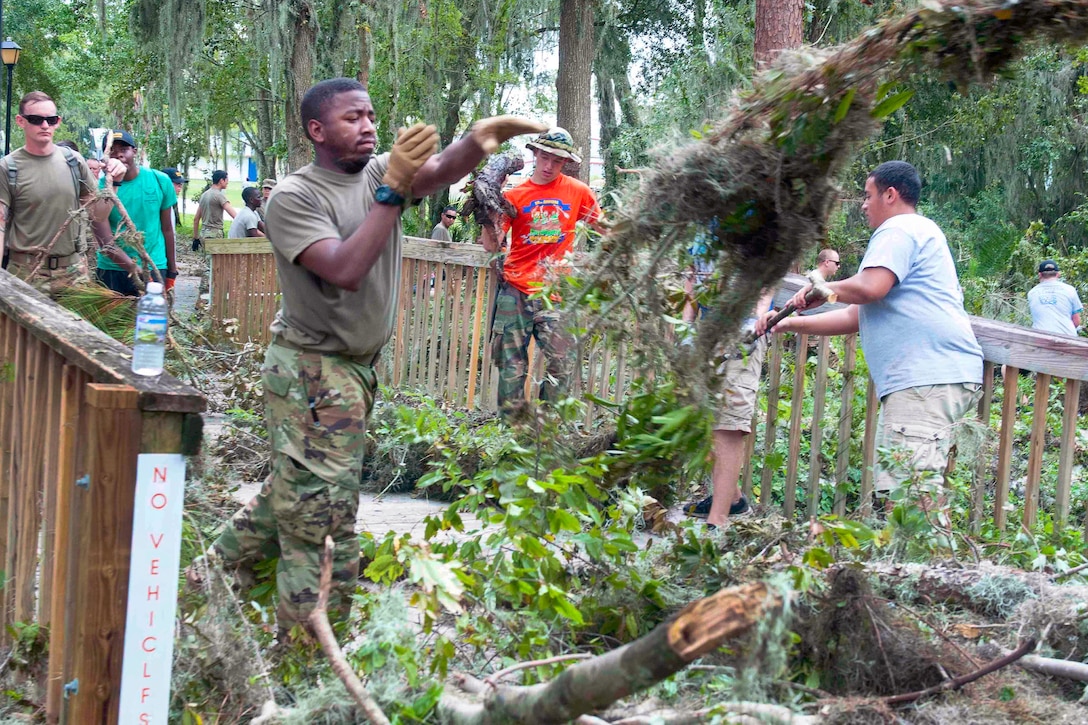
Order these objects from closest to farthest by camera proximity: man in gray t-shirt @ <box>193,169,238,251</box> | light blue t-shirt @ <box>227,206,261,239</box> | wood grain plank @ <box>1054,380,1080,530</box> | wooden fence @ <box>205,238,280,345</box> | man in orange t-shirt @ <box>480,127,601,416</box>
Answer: wood grain plank @ <box>1054,380,1080,530</box> → man in orange t-shirt @ <box>480,127,601,416</box> → wooden fence @ <box>205,238,280,345</box> → light blue t-shirt @ <box>227,206,261,239</box> → man in gray t-shirt @ <box>193,169,238,251</box>

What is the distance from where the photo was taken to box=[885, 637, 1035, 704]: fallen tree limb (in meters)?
2.85

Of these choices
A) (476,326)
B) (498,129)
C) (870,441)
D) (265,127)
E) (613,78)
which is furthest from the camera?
(265,127)

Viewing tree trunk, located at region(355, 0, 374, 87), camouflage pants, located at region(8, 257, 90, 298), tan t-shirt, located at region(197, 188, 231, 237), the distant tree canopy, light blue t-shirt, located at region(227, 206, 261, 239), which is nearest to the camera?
camouflage pants, located at region(8, 257, 90, 298)

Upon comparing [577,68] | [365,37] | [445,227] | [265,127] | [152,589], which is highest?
[265,127]

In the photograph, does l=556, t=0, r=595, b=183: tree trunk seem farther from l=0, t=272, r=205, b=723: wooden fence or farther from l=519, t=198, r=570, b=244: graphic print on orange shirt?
l=0, t=272, r=205, b=723: wooden fence

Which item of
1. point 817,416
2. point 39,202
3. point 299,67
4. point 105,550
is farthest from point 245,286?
point 105,550

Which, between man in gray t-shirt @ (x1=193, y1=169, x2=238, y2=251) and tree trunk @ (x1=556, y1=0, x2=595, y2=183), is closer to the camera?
tree trunk @ (x1=556, y1=0, x2=595, y2=183)

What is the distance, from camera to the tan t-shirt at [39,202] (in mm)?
6578

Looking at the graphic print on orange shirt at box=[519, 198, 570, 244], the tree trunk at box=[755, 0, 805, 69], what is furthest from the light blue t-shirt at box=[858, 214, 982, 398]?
the tree trunk at box=[755, 0, 805, 69]

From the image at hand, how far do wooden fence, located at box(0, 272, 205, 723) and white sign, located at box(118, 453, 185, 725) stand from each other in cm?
3

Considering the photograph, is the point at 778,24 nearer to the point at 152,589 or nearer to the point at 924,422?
the point at 924,422

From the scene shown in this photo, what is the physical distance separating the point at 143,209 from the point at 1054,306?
9.61m

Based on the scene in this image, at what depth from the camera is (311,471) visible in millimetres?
3484

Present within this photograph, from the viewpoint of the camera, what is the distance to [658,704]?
2734 mm
